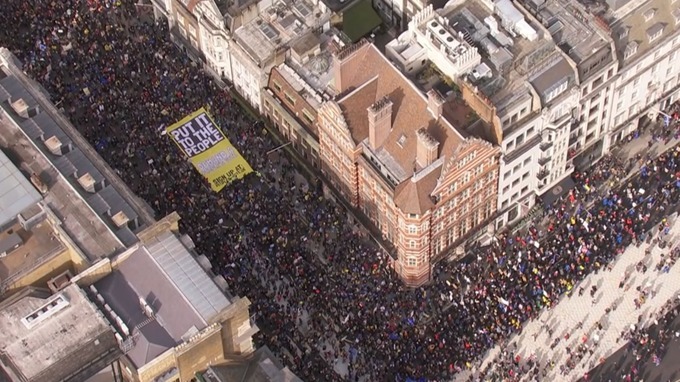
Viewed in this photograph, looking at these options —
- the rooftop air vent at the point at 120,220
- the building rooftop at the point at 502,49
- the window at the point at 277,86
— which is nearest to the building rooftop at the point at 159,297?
the rooftop air vent at the point at 120,220

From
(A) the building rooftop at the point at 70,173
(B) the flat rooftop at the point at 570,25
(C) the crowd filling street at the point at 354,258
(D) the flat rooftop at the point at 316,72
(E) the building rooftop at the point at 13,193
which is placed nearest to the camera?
(E) the building rooftop at the point at 13,193

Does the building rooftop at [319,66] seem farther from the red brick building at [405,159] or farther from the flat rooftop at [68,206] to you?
the flat rooftop at [68,206]

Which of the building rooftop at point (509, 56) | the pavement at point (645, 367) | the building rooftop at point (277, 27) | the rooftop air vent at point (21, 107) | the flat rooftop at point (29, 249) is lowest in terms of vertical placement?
the pavement at point (645, 367)

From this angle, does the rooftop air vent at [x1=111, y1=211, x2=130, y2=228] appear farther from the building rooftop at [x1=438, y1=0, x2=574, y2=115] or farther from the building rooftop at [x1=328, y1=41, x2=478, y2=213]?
the building rooftop at [x1=438, y1=0, x2=574, y2=115]

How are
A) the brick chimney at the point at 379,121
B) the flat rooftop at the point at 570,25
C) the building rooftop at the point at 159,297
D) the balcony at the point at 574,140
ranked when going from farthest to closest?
the balcony at the point at 574,140 < the flat rooftop at the point at 570,25 < the brick chimney at the point at 379,121 < the building rooftop at the point at 159,297

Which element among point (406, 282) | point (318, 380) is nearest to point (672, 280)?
point (406, 282)

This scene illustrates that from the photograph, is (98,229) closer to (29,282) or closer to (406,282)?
(29,282)


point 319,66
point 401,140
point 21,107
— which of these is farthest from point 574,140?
point 21,107
